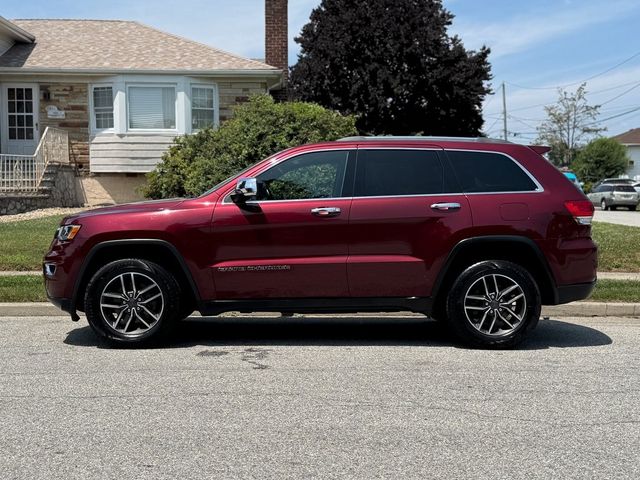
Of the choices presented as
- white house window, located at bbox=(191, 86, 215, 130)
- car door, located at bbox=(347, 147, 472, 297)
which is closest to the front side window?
car door, located at bbox=(347, 147, 472, 297)

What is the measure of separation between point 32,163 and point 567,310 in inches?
607

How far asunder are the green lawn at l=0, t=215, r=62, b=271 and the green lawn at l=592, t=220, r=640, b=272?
918 cm

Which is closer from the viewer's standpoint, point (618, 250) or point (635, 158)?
point (618, 250)

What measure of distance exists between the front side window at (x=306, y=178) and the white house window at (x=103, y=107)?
607 inches

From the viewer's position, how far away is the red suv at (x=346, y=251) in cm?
666

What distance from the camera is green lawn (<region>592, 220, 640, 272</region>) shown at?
450 inches

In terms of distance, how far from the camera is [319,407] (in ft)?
16.5

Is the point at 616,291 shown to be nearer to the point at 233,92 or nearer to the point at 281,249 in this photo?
the point at 281,249

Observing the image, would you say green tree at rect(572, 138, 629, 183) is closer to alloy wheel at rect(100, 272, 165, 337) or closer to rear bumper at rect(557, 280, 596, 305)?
rear bumper at rect(557, 280, 596, 305)

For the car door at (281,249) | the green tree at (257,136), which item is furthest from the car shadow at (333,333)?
the green tree at (257,136)

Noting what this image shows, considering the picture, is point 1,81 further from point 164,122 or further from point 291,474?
point 291,474

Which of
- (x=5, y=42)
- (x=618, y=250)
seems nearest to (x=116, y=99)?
(x=5, y=42)

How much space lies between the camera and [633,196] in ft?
122

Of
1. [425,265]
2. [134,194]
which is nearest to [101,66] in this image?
[134,194]
